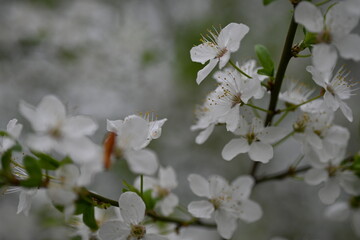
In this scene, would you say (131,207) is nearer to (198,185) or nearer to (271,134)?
(198,185)

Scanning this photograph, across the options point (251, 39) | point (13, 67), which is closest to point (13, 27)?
point (13, 67)

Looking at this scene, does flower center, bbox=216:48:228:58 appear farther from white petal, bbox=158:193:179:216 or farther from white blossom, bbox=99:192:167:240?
white petal, bbox=158:193:179:216

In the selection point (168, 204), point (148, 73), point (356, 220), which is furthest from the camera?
point (148, 73)

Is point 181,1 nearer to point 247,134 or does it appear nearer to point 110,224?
point 247,134

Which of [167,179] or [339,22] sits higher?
[339,22]

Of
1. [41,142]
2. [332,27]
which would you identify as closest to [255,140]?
[332,27]

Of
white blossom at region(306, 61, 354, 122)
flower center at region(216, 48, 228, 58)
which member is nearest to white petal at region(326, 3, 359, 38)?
white blossom at region(306, 61, 354, 122)
